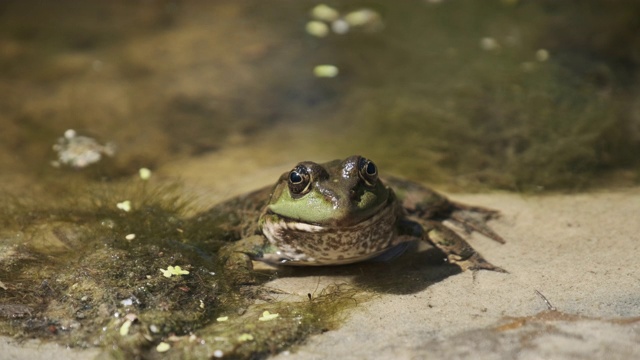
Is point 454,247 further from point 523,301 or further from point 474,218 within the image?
point 523,301

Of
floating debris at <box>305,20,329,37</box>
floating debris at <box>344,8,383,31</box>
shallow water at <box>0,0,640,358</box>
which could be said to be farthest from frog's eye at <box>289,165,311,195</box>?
floating debris at <box>344,8,383,31</box>

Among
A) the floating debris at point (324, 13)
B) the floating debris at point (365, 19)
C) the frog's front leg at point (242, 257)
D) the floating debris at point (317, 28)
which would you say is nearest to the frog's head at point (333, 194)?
the frog's front leg at point (242, 257)

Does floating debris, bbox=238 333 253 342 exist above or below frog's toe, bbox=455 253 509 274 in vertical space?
below

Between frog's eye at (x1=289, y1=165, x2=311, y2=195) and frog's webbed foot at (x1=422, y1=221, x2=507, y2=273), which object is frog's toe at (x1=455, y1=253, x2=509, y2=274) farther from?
frog's eye at (x1=289, y1=165, x2=311, y2=195)

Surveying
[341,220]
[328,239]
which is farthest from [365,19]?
[341,220]

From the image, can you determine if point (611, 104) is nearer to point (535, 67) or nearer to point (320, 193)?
point (535, 67)

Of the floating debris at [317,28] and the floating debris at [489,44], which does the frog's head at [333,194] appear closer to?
the floating debris at [489,44]
